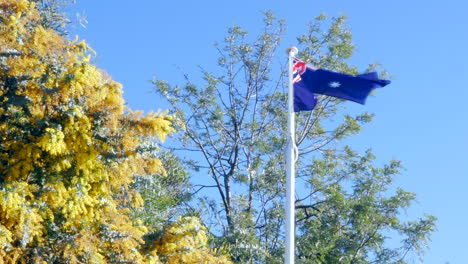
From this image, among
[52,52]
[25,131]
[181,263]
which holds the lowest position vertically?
[181,263]

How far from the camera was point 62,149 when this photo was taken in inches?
462

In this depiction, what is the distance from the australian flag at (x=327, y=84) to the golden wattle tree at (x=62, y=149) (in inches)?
77.2

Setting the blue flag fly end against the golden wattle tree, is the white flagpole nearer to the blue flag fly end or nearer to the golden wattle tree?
the blue flag fly end

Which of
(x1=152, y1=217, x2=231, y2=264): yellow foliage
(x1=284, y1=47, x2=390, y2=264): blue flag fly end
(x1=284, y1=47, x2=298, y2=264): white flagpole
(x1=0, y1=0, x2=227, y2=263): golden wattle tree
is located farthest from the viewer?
(x1=152, y1=217, x2=231, y2=264): yellow foliage

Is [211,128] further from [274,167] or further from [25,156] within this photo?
[25,156]

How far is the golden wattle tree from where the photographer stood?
11828mm

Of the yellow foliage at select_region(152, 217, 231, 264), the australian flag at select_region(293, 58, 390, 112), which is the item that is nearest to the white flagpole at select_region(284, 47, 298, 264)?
the australian flag at select_region(293, 58, 390, 112)

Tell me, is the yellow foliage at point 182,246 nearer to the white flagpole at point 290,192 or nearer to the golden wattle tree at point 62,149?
the golden wattle tree at point 62,149

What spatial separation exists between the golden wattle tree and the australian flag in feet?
6.43

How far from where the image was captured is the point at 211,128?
77.8ft

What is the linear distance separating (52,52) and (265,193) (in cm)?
1100

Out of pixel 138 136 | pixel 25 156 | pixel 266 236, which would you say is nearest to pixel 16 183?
pixel 25 156

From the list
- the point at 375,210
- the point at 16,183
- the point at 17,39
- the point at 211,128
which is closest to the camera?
the point at 16,183

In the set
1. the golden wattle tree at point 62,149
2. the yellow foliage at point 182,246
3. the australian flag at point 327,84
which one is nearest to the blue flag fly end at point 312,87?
the australian flag at point 327,84
